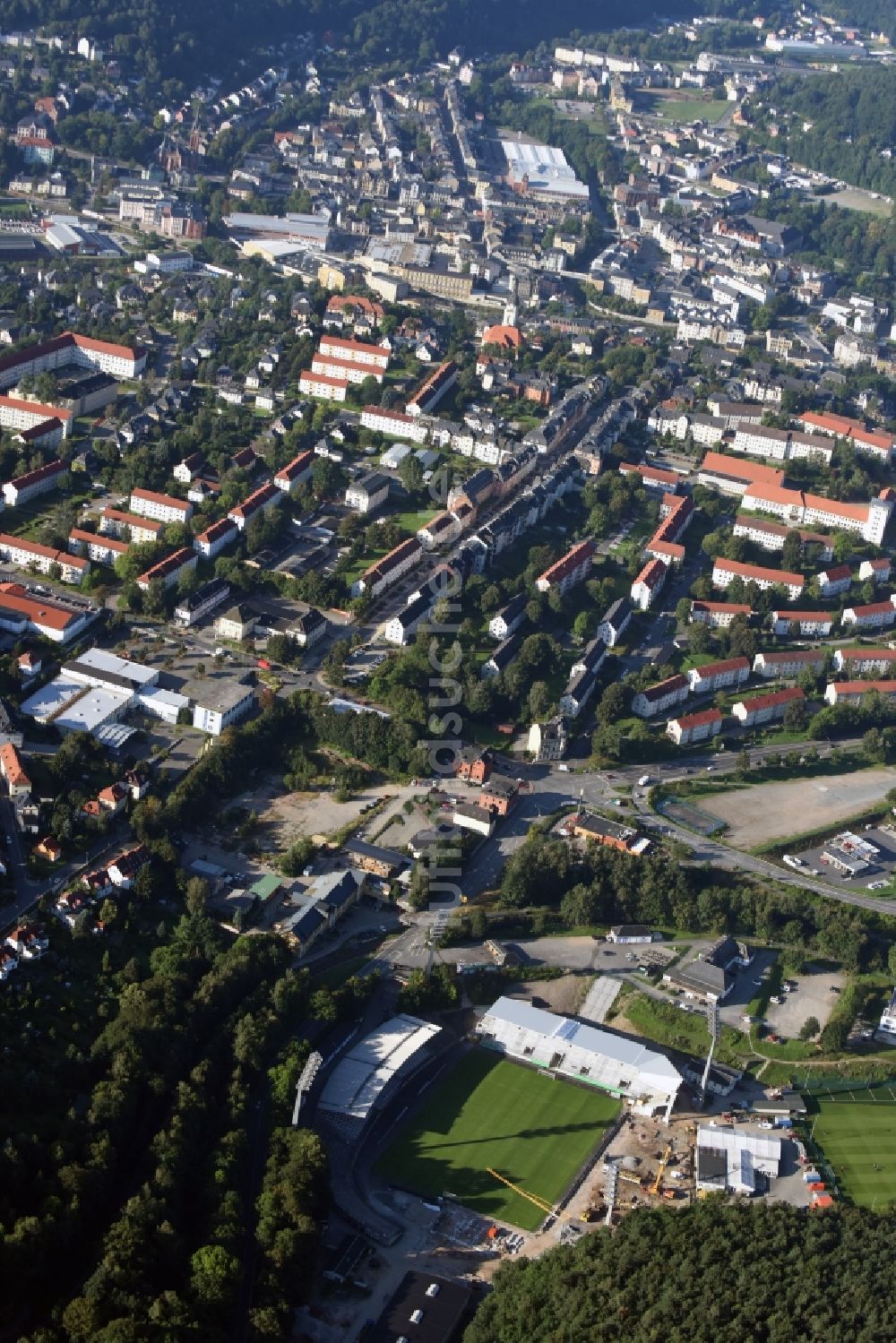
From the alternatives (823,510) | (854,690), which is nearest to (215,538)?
(854,690)

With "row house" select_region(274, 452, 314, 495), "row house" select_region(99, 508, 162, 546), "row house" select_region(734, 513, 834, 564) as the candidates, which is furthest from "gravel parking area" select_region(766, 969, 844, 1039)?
"row house" select_region(274, 452, 314, 495)

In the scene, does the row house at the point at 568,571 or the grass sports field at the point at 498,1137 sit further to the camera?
the row house at the point at 568,571

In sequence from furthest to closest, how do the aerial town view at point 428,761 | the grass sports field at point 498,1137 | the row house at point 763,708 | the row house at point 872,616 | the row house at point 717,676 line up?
the row house at point 872,616
the row house at point 717,676
the row house at point 763,708
the grass sports field at point 498,1137
the aerial town view at point 428,761

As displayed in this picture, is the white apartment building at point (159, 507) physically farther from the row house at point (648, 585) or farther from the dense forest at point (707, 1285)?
the dense forest at point (707, 1285)

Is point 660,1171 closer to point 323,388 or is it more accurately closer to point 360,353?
point 323,388

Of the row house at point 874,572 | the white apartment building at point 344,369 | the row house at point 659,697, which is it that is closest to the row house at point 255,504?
the white apartment building at point 344,369

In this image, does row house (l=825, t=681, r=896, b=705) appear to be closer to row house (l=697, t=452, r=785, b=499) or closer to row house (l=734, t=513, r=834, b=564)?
row house (l=734, t=513, r=834, b=564)

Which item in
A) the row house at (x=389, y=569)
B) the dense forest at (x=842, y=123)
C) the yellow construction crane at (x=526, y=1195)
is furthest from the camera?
the dense forest at (x=842, y=123)
